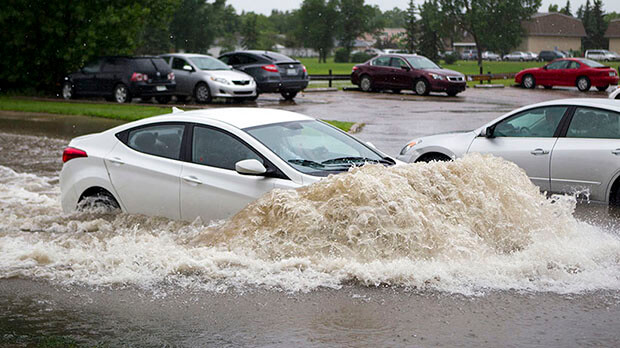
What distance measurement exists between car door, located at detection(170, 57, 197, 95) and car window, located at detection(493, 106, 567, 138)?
16.6 metres

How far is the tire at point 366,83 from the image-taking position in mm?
34281

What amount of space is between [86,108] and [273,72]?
6.91 meters

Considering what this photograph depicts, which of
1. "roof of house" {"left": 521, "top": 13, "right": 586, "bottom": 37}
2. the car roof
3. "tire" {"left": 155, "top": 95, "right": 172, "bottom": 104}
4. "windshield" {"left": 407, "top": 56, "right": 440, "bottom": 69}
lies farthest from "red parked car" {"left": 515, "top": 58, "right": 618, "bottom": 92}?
"roof of house" {"left": 521, "top": 13, "right": 586, "bottom": 37}

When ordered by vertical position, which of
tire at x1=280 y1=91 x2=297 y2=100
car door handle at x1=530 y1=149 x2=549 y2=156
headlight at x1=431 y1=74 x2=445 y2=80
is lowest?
tire at x1=280 y1=91 x2=297 y2=100

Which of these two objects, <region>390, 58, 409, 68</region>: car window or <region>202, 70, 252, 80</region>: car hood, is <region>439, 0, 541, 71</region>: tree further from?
<region>202, 70, 252, 80</region>: car hood

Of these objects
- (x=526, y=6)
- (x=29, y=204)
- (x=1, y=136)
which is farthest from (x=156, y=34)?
(x=29, y=204)

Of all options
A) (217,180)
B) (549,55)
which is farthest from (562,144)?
(549,55)

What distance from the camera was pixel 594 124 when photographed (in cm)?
1049

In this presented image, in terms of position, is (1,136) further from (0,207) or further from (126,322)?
(126,322)

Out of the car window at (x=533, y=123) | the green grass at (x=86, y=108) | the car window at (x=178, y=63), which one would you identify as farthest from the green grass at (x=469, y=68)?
the car window at (x=533, y=123)

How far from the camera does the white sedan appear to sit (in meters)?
7.77

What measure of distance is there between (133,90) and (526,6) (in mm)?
75809

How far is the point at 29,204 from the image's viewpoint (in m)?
10.4

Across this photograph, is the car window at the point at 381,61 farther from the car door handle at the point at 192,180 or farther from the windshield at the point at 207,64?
the car door handle at the point at 192,180
